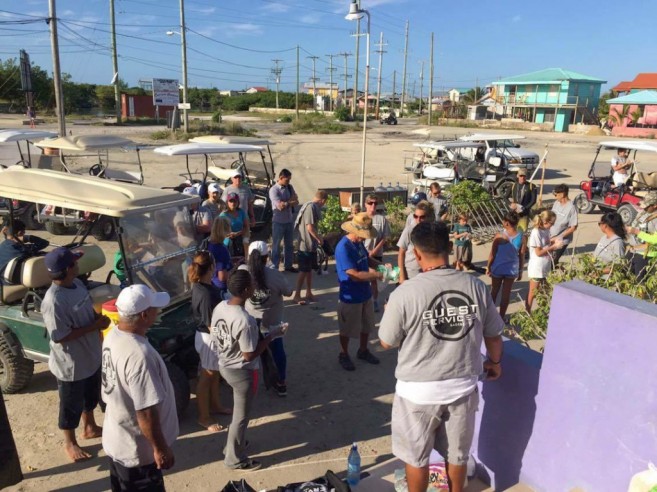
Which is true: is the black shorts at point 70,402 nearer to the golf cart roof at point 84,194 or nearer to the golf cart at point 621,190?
the golf cart roof at point 84,194

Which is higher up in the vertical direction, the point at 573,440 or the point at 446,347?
the point at 446,347

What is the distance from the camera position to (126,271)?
476 centimetres

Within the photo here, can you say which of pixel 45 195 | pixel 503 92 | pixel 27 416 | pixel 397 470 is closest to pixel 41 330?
pixel 27 416

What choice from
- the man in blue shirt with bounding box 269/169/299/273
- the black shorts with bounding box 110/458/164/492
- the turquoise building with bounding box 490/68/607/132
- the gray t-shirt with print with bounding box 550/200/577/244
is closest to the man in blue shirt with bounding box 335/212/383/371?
the black shorts with bounding box 110/458/164/492

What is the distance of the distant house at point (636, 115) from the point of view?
45.8m

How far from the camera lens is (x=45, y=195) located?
4.59 meters

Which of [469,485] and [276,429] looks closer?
[469,485]

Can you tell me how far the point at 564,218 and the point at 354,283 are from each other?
4.03m

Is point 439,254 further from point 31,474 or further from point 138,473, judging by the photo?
point 31,474

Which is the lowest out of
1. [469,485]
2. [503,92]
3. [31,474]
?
[31,474]

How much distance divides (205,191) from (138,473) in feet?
25.7

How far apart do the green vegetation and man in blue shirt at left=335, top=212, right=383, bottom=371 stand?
157 cm

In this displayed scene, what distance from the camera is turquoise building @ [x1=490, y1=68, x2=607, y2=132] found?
2307 inches

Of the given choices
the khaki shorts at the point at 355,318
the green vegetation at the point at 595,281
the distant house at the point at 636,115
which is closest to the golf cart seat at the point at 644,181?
the green vegetation at the point at 595,281
